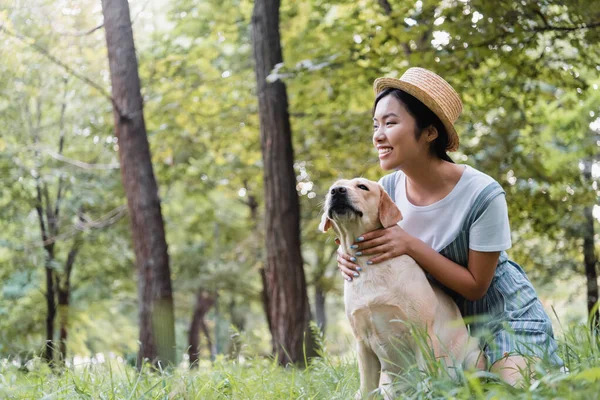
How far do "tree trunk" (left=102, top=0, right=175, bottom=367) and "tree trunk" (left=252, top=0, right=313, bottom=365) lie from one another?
49.9 inches

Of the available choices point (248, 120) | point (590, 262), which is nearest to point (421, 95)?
point (248, 120)

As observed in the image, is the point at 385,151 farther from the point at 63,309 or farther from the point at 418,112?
the point at 63,309

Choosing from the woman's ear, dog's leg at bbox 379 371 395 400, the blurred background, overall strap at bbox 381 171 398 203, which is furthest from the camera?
the blurred background

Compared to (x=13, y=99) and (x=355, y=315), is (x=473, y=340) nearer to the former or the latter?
(x=355, y=315)

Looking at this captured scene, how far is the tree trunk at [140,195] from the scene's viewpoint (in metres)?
7.47

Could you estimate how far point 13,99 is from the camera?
13008mm

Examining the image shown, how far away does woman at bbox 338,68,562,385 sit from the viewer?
3021 millimetres

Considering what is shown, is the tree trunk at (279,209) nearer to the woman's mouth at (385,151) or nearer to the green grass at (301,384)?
the green grass at (301,384)

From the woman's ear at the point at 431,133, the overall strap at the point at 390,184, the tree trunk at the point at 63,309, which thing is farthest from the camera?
the tree trunk at the point at 63,309

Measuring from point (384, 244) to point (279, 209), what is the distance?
4.46 m

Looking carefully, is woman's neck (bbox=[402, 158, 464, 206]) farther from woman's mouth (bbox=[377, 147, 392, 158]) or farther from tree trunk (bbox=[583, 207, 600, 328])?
tree trunk (bbox=[583, 207, 600, 328])

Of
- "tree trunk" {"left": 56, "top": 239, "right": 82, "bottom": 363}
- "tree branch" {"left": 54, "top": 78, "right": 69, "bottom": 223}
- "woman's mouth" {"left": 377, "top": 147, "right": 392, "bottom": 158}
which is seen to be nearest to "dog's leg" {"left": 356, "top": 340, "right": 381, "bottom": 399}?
"woman's mouth" {"left": 377, "top": 147, "right": 392, "bottom": 158}

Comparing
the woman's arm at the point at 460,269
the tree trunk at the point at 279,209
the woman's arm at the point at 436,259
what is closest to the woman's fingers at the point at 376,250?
the woman's arm at the point at 436,259

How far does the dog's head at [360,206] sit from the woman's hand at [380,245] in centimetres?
6
